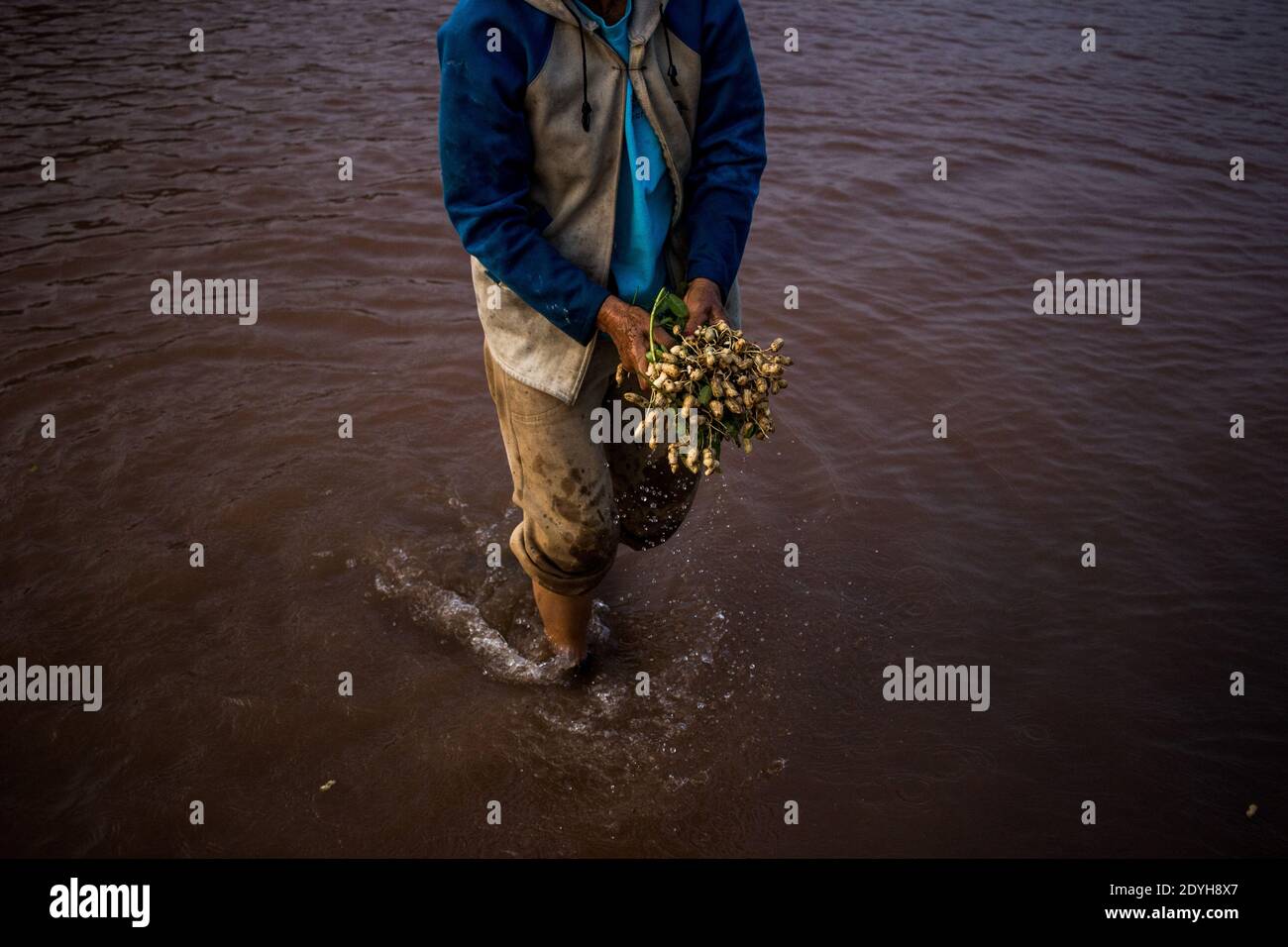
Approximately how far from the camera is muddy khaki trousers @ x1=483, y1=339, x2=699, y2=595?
2445 mm

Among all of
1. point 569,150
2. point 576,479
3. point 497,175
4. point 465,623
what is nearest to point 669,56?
point 569,150

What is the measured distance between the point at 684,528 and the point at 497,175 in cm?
184

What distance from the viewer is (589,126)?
2191 millimetres

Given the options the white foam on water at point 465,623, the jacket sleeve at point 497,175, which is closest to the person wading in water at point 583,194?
the jacket sleeve at point 497,175

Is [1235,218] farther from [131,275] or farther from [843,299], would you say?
[131,275]

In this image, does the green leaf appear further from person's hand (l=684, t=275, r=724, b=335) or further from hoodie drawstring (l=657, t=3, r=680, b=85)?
hoodie drawstring (l=657, t=3, r=680, b=85)

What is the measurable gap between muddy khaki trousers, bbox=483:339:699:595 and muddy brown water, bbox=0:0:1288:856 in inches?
20.9

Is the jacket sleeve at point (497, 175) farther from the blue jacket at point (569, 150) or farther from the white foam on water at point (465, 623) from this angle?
the white foam on water at point (465, 623)

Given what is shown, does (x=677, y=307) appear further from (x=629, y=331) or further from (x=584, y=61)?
(x=584, y=61)

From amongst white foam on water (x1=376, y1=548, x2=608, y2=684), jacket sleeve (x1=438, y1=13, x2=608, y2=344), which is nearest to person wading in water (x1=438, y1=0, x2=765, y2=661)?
jacket sleeve (x1=438, y1=13, x2=608, y2=344)

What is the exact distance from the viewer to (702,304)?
229 cm
